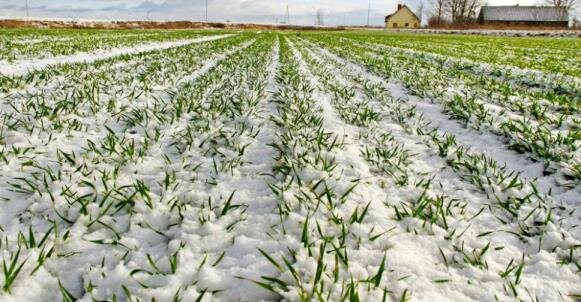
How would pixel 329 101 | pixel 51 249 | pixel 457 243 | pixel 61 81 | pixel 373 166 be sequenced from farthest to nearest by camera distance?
pixel 61 81
pixel 329 101
pixel 373 166
pixel 457 243
pixel 51 249

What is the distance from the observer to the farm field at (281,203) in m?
1.90

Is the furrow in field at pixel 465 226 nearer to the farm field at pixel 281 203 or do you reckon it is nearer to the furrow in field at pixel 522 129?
the farm field at pixel 281 203

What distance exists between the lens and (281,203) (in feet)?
8.71

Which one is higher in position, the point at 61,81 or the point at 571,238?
the point at 61,81

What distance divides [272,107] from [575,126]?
391 cm

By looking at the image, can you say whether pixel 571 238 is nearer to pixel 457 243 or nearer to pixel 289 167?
pixel 457 243

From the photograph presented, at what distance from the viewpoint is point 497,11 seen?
95500mm

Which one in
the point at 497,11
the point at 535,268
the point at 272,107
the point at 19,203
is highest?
the point at 497,11

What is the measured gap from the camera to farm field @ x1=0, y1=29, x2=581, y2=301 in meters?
1.90

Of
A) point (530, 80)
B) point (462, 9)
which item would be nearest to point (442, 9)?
point (462, 9)

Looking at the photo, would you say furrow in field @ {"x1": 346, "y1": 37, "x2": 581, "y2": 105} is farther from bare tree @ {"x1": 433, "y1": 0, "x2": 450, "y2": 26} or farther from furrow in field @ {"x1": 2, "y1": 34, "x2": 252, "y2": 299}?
bare tree @ {"x1": 433, "y1": 0, "x2": 450, "y2": 26}

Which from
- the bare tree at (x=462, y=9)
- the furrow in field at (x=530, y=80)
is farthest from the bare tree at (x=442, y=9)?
the furrow in field at (x=530, y=80)

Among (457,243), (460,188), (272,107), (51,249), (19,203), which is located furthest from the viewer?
(272,107)

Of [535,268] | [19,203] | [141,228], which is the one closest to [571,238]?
[535,268]
